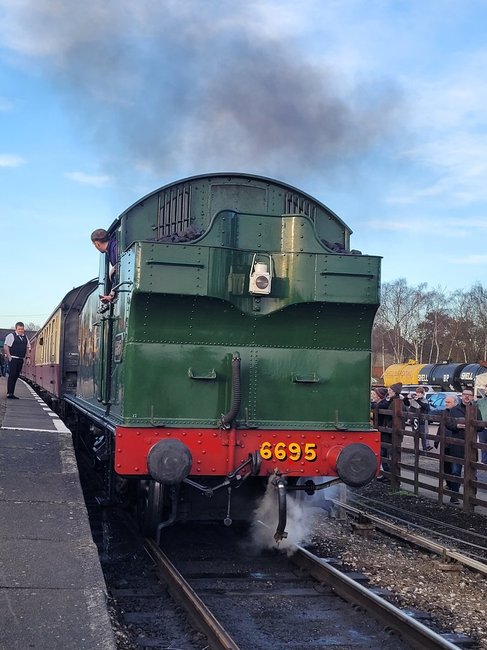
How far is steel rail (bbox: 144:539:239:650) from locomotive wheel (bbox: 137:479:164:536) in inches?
7.4

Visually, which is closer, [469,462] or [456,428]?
[469,462]

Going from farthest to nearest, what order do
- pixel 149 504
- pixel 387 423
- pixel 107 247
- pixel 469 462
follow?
1. pixel 387 423
2. pixel 469 462
3. pixel 107 247
4. pixel 149 504

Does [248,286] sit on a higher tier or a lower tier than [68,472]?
higher

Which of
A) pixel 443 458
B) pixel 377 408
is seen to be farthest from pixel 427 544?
pixel 377 408

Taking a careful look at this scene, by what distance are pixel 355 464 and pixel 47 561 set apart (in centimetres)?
280

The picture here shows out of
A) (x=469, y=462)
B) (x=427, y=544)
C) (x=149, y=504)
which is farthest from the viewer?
(x=469, y=462)

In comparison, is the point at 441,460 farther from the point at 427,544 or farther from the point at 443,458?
the point at 427,544

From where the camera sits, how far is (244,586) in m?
5.93

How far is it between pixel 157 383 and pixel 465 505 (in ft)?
17.7

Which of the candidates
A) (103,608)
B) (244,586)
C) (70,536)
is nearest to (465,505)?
(244,586)

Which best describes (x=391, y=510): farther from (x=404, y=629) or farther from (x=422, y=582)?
(x=404, y=629)

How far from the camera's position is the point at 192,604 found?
5.07 meters

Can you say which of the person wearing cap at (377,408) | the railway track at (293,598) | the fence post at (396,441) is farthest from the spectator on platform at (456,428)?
the railway track at (293,598)

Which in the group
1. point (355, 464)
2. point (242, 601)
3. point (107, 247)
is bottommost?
point (242, 601)
